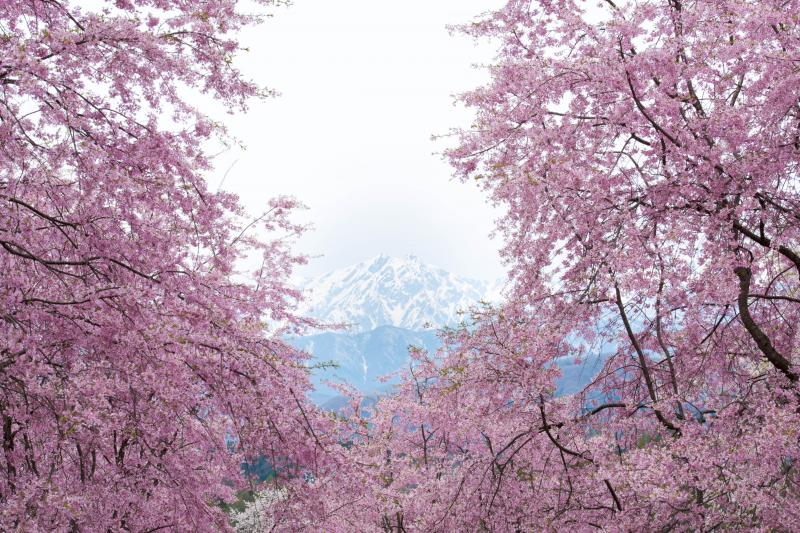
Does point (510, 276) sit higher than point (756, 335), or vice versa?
point (510, 276)

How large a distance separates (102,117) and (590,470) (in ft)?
19.2

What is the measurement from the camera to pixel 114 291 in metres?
3.61

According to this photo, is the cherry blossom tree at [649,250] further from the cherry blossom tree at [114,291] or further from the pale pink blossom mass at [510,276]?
the cherry blossom tree at [114,291]

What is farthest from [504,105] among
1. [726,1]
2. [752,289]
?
[752,289]

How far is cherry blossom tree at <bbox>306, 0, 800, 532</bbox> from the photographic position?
4691 mm

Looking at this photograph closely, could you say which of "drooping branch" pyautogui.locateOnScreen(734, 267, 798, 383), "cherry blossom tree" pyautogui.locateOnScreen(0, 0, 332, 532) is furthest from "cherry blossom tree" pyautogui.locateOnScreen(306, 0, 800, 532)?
"cherry blossom tree" pyautogui.locateOnScreen(0, 0, 332, 532)

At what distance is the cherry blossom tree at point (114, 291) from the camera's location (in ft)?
11.6

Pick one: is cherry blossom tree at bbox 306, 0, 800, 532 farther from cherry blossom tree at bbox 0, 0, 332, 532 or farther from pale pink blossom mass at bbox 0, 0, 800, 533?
cherry blossom tree at bbox 0, 0, 332, 532

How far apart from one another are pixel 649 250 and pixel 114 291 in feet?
13.4

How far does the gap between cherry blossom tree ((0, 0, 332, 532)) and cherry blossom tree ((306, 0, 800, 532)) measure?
151 cm

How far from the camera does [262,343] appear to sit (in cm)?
443

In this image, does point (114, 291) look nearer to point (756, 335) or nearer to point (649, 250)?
point (649, 250)

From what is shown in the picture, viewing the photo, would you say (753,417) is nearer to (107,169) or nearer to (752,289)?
(752,289)

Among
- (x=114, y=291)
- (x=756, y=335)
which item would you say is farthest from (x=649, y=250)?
(x=114, y=291)
